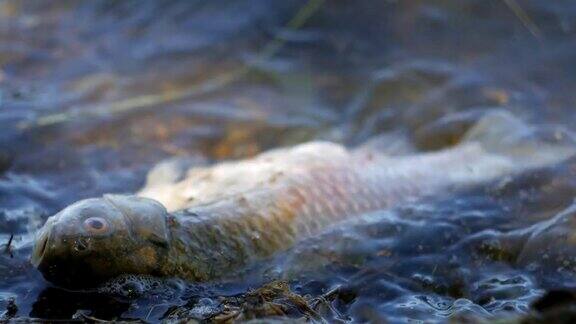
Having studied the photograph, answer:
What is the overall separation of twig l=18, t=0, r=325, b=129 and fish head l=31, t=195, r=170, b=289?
2698mm

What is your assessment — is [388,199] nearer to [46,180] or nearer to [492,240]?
[492,240]

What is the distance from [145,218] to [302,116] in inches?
128

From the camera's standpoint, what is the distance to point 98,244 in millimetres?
3924

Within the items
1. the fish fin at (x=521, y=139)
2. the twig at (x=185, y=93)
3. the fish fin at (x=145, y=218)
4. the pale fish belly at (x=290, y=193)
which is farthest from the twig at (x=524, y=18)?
the fish fin at (x=145, y=218)

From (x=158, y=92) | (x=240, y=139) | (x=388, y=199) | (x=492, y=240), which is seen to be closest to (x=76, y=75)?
(x=158, y=92)

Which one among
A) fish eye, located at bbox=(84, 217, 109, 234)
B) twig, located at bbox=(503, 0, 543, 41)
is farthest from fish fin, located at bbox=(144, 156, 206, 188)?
twig, located at bbox=(503, 0, 543, 41)

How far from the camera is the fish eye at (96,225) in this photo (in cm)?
394

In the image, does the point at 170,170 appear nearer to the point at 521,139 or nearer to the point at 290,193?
the point at 290,193

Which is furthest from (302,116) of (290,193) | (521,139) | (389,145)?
(290,193)

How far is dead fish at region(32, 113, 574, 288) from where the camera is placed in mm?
3979

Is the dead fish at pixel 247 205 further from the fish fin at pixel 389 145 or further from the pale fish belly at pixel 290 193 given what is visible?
the fish fin at pixel 389 145

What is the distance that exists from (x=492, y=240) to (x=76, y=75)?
13.8ft

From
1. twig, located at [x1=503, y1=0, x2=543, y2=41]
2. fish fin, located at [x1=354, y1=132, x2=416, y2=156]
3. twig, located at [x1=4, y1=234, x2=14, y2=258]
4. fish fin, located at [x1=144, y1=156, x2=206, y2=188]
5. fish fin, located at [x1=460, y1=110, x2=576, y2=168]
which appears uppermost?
twig, located at [x1=4, y1=234, x2=14, y2=258]

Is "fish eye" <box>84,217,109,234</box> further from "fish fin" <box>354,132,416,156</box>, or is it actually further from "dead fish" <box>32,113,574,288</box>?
"fish fin" <box>354,132,416,156</box>
